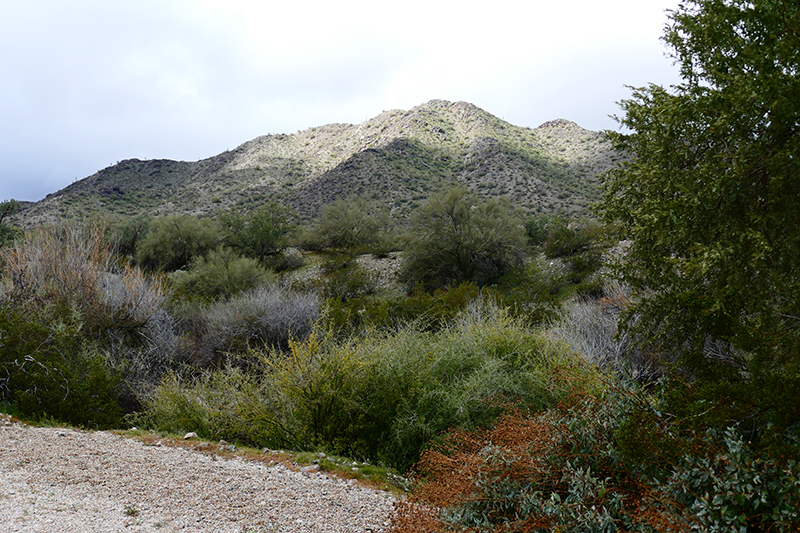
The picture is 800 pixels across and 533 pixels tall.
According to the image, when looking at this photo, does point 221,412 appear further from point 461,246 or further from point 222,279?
point 461,246

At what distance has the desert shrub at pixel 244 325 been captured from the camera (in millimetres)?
13742

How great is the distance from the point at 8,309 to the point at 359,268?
52.0ft

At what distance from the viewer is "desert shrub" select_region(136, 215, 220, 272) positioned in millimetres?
28375

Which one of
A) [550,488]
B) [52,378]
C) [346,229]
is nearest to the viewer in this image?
[550,488]

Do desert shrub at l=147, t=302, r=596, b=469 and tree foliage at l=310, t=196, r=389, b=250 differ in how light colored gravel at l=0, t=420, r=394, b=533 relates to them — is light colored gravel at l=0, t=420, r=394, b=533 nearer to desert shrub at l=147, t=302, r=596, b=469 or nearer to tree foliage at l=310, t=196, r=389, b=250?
desert shrub at l=147, t=302, r=596, b=469

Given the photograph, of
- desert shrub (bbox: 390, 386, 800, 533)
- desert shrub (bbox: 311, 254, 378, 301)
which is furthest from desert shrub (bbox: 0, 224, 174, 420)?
desert shrub (bbox: 311, 254, 378, 301)

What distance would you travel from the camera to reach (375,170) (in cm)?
4938

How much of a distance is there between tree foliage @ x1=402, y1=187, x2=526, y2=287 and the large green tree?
1721 centimetres

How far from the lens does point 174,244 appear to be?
28.9m

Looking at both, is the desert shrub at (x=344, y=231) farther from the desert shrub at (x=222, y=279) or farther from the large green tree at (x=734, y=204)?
the large green tree at (x=734, y=204)

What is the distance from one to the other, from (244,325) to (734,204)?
12764 millimetres

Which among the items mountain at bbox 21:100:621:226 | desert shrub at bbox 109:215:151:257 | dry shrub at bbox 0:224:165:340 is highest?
mountain at bbox 21:100:621:226

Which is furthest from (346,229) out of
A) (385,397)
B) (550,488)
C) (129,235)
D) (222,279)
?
(550,488)

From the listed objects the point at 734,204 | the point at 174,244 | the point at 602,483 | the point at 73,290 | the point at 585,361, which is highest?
the point at 174,244
